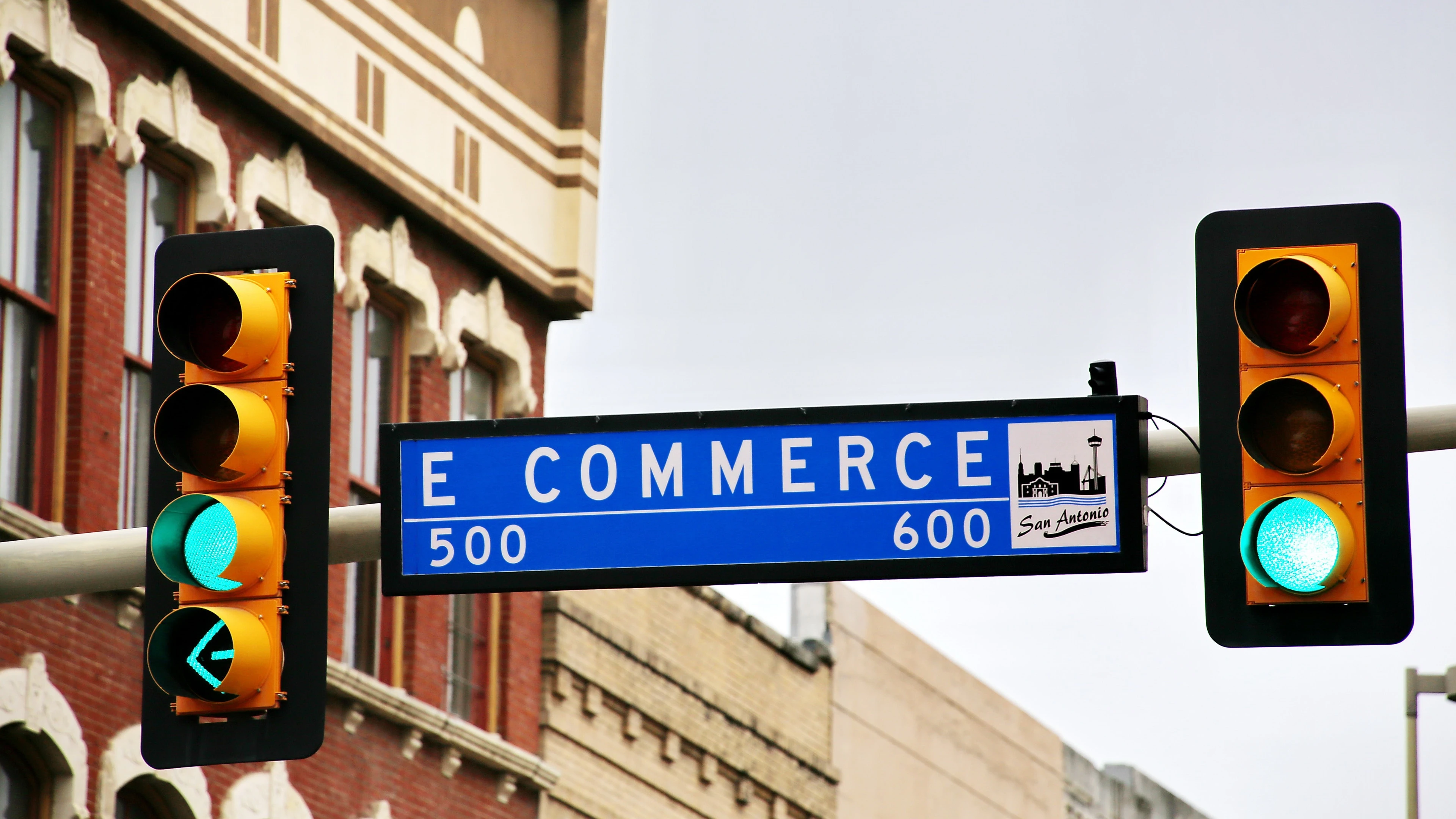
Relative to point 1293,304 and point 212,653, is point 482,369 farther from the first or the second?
point 1293,304

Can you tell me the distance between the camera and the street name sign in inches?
273

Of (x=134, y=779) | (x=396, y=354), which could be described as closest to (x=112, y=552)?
(x=134, y=779)

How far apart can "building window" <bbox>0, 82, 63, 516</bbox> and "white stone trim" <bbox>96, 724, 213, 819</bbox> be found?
1.71m

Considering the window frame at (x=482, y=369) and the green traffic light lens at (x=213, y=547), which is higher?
the window frame at (x=482, y=369)

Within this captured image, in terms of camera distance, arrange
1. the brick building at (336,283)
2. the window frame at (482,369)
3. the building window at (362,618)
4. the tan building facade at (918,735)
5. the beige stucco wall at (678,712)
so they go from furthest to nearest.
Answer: the tan building facade at (918,735) → the beige stucco wall at (678,712) → the window frame at (482,369) → the building window at (362,618) → the brick building at (336,283)

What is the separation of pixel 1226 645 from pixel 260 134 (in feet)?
47.0

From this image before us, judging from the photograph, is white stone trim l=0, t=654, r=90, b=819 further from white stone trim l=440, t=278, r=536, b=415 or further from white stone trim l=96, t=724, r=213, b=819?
white stone trim l=440, t=278, r=536, b=415

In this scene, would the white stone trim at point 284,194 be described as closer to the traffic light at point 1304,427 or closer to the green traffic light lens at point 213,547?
the green traffic light lens at point 213,547

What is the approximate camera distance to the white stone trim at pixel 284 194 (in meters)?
18.9

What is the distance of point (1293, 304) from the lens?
253 inches

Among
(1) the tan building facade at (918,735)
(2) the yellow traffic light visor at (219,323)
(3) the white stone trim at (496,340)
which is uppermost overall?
(3) the white stone trim at (496,340)

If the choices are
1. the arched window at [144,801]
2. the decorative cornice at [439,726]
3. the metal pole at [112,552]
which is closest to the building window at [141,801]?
the arched window at [144,801]

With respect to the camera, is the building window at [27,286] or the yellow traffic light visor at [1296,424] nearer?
the yellow traffic light visor at [1296,424]

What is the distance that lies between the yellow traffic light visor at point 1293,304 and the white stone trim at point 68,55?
38.8 feet
